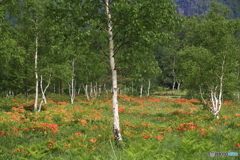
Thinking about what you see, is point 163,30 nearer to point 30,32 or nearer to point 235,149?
point 235,149

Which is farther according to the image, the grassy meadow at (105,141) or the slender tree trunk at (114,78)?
the slender tree trunk at (114,78)

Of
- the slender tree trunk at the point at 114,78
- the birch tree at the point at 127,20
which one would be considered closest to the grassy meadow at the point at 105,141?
the slender tree trunk at the point at 114,78

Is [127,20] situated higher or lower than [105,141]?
higher

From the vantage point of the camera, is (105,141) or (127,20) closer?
(127,20)

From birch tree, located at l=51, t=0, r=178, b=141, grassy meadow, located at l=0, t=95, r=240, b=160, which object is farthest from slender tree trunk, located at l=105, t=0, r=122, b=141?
grassy meadow, located at l=0, t=95, r=240, b=160

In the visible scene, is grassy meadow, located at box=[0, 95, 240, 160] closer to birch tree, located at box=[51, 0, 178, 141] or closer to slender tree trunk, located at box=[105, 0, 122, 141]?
slender tree trunk, located at box=[105, 0, 122, 141]

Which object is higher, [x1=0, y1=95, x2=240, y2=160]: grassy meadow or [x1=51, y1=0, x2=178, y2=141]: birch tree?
[x1=51, y1=0, x2=178, y2=141]: birch tree

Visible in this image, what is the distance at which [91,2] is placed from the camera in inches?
387

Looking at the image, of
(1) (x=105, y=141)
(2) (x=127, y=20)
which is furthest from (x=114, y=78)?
(1) (x=105, y=141)

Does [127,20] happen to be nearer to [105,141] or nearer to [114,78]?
[114,78]

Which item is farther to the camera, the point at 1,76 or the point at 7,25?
the point at 1,76

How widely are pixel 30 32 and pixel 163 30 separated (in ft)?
54.9

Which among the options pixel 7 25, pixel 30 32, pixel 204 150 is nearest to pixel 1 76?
pixel 30 32

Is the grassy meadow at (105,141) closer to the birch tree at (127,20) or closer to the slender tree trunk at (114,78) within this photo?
the slender tree trunk at (114,78)
